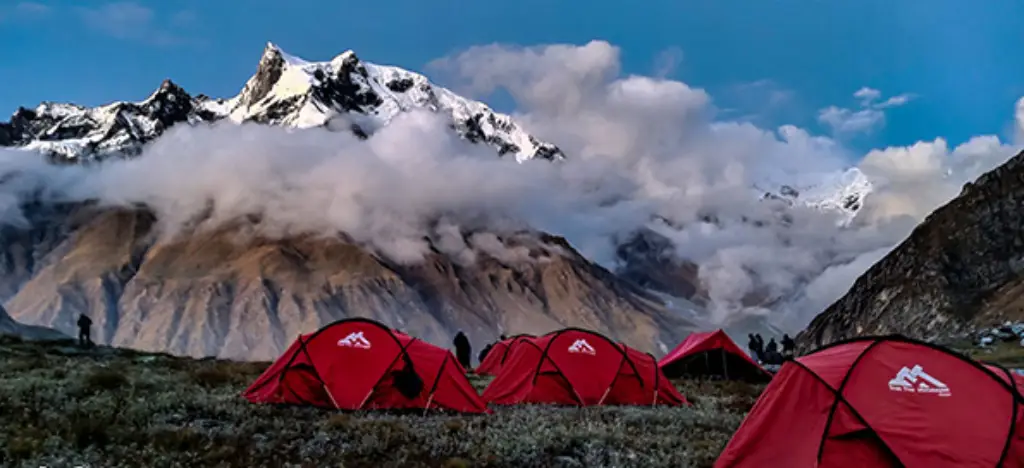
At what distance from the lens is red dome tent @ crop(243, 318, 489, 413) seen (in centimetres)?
2111

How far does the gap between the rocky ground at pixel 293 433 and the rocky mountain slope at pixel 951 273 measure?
84600mm

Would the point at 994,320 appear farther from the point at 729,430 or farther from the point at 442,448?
the point at 442,448

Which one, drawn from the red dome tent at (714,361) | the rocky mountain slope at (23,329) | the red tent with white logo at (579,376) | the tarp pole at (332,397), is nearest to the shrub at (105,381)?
the tarp pole at (332,397)

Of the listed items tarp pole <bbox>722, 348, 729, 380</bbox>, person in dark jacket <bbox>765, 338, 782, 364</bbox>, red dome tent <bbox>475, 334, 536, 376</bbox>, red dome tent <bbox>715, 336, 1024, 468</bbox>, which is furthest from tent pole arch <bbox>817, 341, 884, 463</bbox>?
person in dark jacket <bbox>765, 338, 782, 364</bbox>

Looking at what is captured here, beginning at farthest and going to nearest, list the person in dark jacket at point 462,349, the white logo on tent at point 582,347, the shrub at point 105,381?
the person in dark jacket at point 462,349, the white logo on tent at point 582,347, the shrub at point 105,381

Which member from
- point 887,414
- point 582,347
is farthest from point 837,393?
point 582,347

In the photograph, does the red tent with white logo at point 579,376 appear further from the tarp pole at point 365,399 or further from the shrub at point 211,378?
the shrub at point 211,378

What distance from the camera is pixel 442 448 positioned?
1605 centimetres

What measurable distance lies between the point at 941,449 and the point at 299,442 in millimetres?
11553

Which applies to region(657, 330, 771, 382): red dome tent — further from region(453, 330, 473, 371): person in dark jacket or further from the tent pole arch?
the tent pole arch

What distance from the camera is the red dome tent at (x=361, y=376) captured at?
21.1 meters

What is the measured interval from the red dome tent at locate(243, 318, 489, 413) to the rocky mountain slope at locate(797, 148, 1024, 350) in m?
85.1

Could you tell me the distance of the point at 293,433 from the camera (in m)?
16.8

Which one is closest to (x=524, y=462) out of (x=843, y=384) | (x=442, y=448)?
(x=442, y=448)
